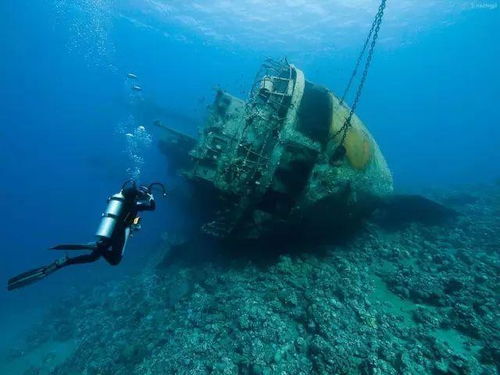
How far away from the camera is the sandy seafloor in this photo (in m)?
6.52

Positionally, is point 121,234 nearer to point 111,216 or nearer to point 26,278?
point 111,216

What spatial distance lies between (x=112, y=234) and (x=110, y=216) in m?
0.28

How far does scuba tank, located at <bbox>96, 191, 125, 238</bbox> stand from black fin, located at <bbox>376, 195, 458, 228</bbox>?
950 cm

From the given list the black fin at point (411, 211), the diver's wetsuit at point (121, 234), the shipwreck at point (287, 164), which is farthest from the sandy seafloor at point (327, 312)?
the diver's wetsuit at point (121, 234)

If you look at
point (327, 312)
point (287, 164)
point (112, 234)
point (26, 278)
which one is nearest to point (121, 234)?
point (112, 234)

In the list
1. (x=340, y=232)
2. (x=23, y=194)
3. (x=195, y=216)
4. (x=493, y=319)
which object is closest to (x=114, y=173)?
(x=195, y=216)

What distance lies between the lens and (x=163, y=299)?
35.0ft

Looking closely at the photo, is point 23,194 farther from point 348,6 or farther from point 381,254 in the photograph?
point 381,254

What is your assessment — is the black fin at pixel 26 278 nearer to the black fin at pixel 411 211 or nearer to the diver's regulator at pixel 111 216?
the diver's regulator at pixel 111 216

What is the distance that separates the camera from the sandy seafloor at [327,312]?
652 cm

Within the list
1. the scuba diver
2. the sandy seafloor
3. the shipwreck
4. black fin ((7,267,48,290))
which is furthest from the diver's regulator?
the sandy seafloor

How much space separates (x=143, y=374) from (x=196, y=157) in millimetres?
5459

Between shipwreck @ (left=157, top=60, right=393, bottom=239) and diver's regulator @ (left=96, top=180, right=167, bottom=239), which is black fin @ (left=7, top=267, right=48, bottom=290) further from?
shipwreck @ (left=157, top=60, right=393, bottom=239)

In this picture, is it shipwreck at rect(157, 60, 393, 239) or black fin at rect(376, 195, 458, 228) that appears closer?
shipwreck at rect(157, 60, 393, 239)
